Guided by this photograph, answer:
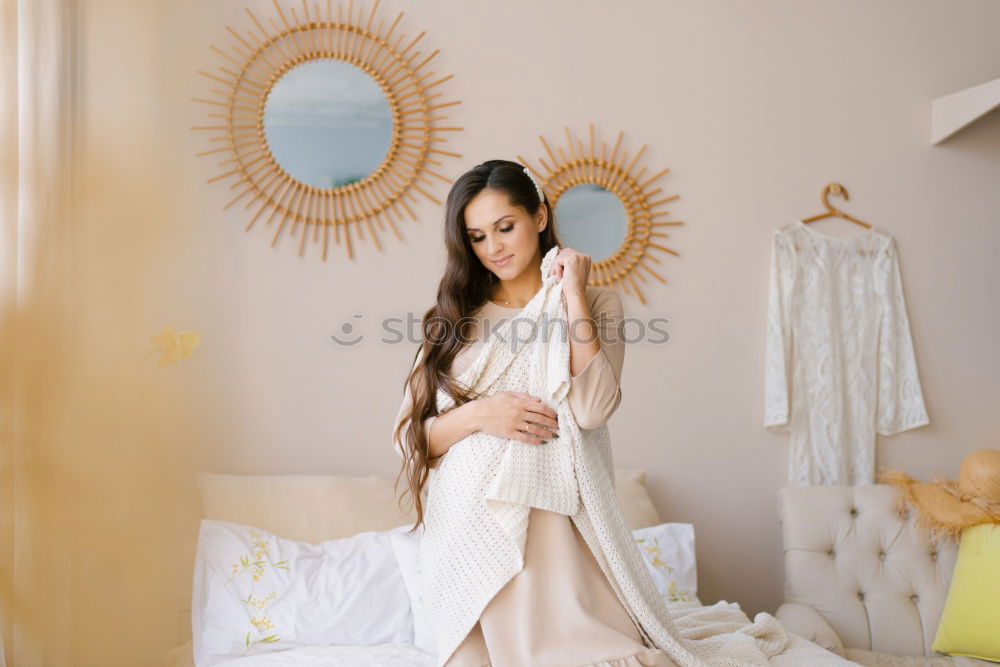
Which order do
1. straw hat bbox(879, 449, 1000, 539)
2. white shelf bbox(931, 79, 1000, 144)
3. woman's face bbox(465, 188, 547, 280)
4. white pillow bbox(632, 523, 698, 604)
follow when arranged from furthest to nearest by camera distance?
Result: 1. white shelf bbox(931, 79, 1000, 144)
2. straw hat bbox(879, 449, 1000, 539)
3. white pillow bbox(632, 523, 698, 604)
4. woman's face bbox(465, 188, 547, 280)

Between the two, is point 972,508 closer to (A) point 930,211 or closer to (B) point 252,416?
(A) point 930,211

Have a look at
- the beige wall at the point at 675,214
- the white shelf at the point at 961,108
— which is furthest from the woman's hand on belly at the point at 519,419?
the white shelf at the point at 961,108

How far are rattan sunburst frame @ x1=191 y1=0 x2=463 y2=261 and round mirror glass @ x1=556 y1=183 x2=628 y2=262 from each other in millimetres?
414

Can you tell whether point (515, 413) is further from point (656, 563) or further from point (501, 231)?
point (656, 563)

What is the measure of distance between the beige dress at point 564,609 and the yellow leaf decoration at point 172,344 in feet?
3.07

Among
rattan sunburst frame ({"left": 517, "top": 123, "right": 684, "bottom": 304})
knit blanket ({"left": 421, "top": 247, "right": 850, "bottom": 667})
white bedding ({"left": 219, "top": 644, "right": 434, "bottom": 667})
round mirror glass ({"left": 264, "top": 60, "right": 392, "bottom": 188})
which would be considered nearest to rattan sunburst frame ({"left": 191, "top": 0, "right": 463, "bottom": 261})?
round mirror glass ({"left": 264, "top": 60, "right": 392, "bottom": 188})

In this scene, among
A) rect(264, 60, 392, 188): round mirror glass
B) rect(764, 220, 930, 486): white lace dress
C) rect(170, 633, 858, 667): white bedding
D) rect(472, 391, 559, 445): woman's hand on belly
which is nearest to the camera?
rect(472, 391, 559, 445): woman's hand on belly

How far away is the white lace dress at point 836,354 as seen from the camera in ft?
9.56

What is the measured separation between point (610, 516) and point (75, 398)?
97 centimetres

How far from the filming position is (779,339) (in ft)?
9.48

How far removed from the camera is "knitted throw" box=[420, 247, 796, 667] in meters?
1.55

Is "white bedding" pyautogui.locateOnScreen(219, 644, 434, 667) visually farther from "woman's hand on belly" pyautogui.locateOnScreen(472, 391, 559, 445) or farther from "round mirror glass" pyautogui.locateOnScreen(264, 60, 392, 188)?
"round mirror glass" pyautogui.locateOnScreen(264, 60, 392, 188)

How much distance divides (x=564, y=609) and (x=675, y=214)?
172 centimetres

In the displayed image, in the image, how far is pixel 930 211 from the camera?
304 centimetres
